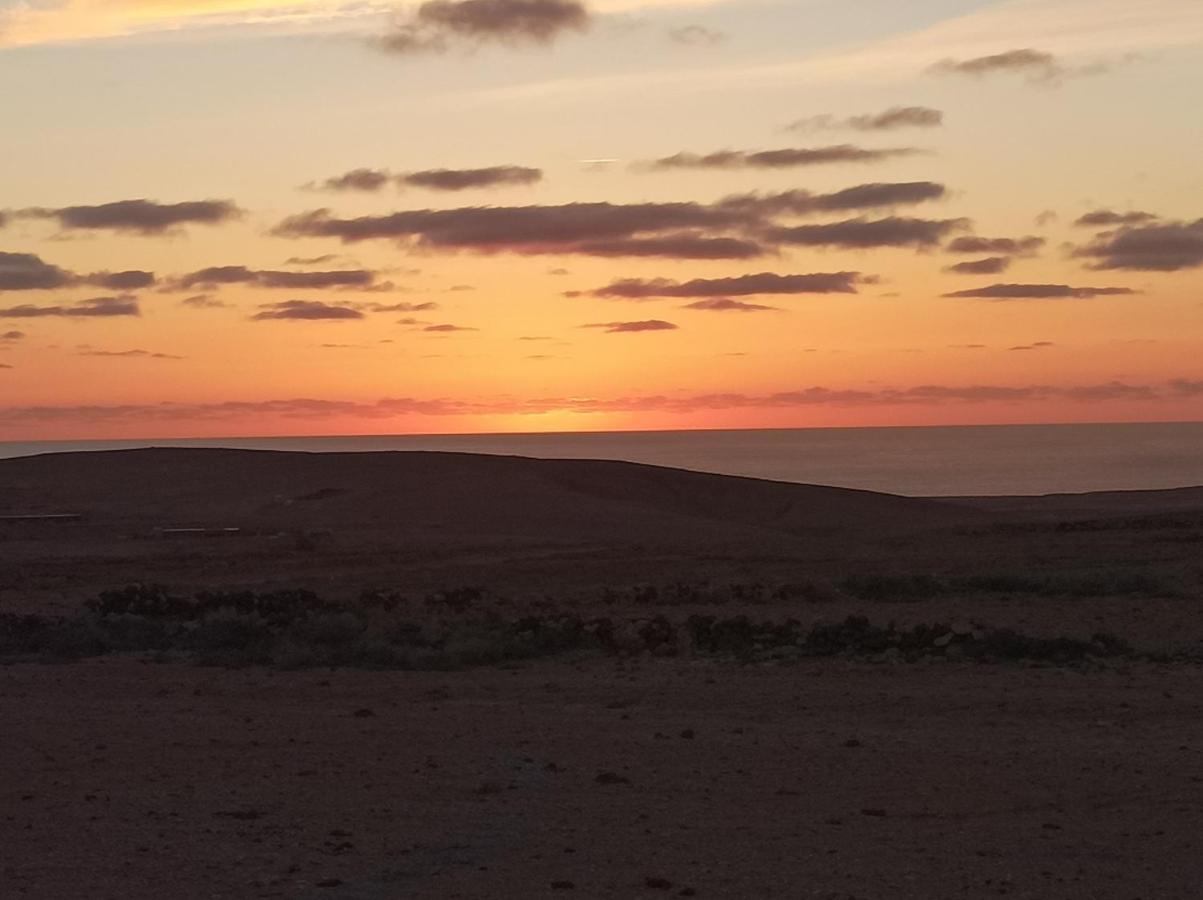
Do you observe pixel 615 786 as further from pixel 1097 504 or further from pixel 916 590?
pixel 1097 504

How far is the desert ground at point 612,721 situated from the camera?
7703 mm

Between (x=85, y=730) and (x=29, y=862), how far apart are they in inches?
150

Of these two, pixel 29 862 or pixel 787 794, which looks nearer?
pixel 29 862

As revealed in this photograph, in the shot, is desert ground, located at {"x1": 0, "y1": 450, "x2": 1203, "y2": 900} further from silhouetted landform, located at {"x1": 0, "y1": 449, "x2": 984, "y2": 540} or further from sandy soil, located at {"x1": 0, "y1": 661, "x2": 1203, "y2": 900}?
silhouetted landform, located at {"x1": 0, "y1": 449, "x2": 984, "y2": 540}

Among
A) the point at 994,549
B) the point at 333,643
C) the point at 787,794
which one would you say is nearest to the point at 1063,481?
the point at 994,549

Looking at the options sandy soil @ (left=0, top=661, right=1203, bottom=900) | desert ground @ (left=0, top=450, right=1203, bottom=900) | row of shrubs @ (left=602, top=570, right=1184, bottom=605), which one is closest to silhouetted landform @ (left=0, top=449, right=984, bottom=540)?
desert ground @ (left=0, top=450, right=1203, bottom=900)

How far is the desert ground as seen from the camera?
303 inches

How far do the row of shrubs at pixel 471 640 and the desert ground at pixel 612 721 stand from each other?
4 centimetres

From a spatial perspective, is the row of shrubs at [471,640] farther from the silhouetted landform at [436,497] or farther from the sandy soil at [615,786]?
the silhouetted landform at [436,497]

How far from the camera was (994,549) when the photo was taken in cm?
2586

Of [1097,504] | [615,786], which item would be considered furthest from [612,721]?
[1097,504]

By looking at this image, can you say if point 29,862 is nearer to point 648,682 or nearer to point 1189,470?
point 648,682

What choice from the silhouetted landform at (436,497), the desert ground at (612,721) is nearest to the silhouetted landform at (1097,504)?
the silhouetted landform at (436,497)

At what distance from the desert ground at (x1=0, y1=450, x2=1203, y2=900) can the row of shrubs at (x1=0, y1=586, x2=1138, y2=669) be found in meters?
0.04
